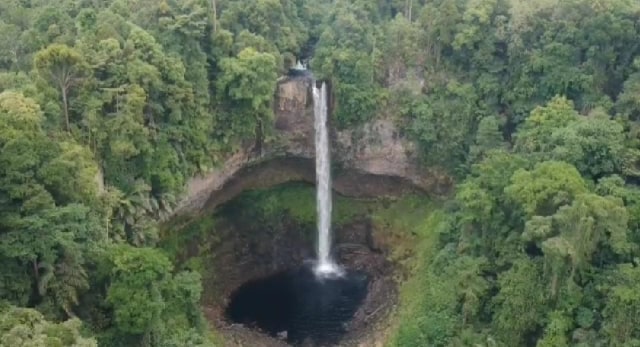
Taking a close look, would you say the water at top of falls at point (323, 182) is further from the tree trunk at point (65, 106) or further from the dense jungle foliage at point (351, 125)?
the tree trunk at point (65, 106)

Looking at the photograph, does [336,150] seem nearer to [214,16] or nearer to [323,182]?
[323,182]

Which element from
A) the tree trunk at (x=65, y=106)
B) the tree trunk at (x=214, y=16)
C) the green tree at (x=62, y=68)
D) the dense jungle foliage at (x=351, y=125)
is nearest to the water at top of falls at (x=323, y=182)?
the dense jungle foliage at (x=351, y=125)

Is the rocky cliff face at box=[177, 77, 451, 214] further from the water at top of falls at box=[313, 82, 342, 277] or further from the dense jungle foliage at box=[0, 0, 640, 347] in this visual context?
the dense jungle foliage at box=[0, 0, 640, 347]

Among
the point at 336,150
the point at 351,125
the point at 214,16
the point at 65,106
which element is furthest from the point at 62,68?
the point at 336,150

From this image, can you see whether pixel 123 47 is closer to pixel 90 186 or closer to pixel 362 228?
pixel 90 186

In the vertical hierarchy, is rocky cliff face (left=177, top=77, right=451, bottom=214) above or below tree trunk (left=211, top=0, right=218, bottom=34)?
below

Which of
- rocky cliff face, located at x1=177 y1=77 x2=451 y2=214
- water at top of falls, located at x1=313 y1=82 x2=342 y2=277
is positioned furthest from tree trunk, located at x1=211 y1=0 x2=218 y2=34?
water at top of falls, located at x1=313 y1=82 x2=342 y2=277

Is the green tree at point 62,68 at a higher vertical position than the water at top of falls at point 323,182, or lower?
higher

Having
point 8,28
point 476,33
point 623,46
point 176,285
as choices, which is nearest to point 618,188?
point 623,46
